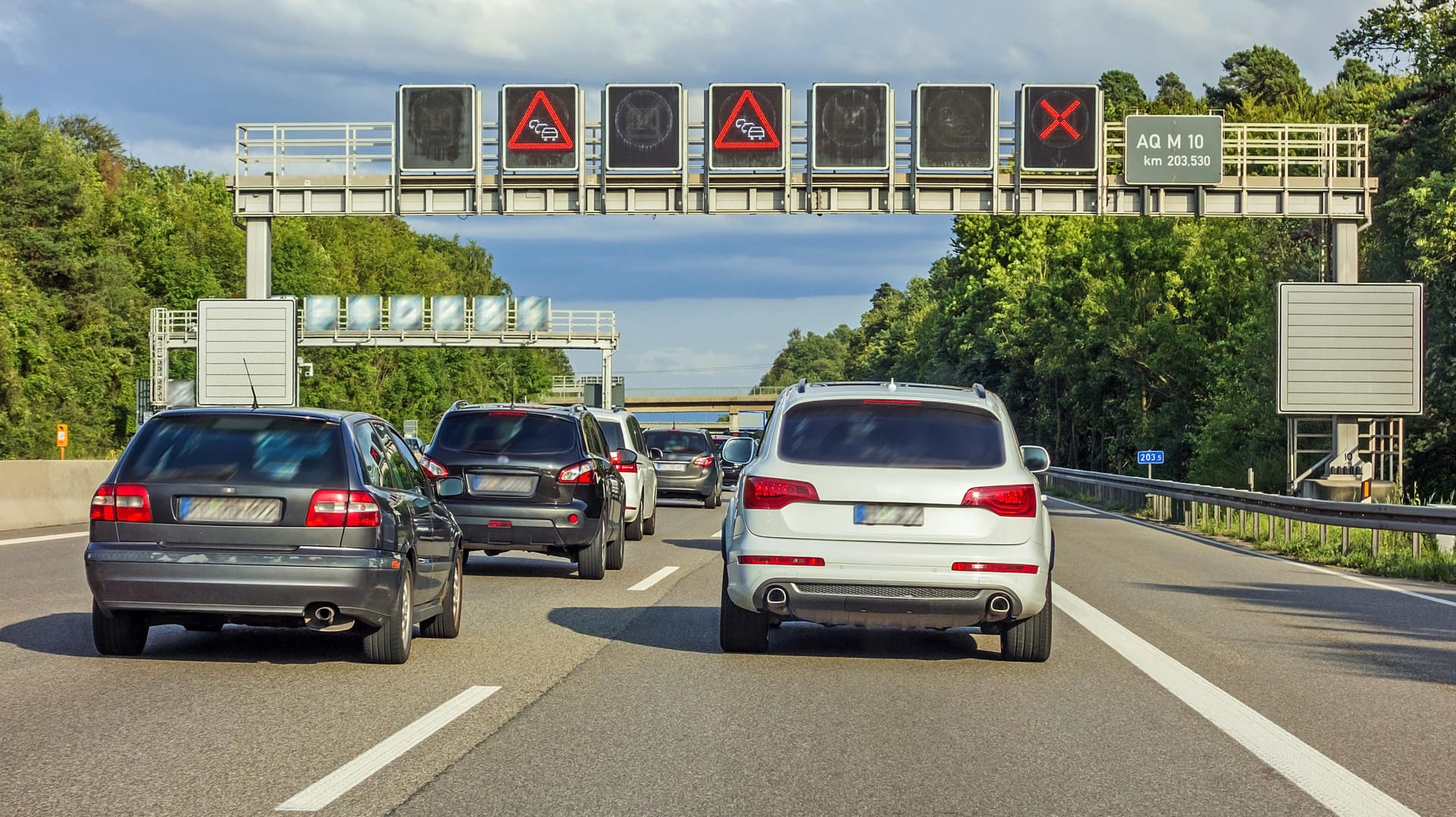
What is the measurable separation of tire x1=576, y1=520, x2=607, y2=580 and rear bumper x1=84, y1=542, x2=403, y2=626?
6.59m

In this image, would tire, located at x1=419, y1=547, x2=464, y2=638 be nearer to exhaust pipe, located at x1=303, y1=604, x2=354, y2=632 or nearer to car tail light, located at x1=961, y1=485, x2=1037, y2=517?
exhaust pipe, located at x1=303, y1=604, x2=354, y2=632

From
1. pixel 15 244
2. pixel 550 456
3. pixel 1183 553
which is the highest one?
pixel 15 244

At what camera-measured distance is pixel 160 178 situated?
9538cm

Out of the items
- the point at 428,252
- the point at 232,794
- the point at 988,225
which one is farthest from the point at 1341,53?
the point at 428,252

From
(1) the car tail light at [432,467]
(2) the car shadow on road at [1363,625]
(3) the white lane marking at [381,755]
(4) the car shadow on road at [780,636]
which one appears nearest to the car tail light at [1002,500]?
(4) the car shadow on road at [780,636]

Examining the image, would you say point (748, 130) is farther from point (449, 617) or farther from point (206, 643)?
point (206, 643)

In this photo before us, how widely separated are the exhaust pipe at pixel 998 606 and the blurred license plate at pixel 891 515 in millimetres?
593

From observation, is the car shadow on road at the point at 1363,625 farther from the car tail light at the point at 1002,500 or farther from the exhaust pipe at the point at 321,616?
the exhaust pipe at the point at 321,616

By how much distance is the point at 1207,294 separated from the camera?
59.3m

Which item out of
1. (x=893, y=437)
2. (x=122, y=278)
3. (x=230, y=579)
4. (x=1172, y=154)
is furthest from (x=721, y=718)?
(x=122, y=278)

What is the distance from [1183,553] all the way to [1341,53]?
111 ft

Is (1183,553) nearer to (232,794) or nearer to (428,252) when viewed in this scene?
(232,794)

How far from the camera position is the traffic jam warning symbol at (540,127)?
33625 millimetres

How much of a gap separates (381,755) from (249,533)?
266 cm
